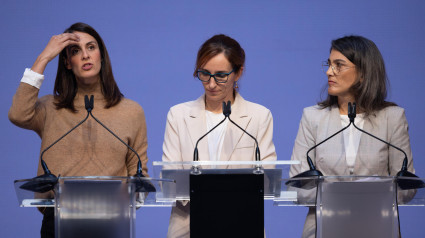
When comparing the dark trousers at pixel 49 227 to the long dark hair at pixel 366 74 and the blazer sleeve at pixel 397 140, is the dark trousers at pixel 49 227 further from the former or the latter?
the blazer sleeve at pixel 397 140

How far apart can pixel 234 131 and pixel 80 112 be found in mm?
766

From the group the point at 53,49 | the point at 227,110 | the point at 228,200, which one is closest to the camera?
the point at 228,200

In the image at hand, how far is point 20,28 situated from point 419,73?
2779 millimetres

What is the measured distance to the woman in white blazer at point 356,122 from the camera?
10.1 ft

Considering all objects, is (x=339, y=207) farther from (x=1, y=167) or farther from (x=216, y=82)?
(x=1, y=167)

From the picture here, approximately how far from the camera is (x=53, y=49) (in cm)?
320

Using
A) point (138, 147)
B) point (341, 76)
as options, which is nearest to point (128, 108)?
point (138, 147)

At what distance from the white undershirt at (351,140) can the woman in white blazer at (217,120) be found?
36 cm

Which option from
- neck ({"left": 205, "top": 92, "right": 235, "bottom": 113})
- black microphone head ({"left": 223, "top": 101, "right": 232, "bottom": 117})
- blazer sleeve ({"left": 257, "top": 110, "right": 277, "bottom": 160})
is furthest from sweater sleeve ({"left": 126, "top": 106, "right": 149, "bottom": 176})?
black microphone head ({"left": 223, "top": 101, "right": 232, "bottom": 117})

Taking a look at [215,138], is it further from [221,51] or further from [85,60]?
[85,60]

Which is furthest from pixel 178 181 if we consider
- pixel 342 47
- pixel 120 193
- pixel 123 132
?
pixel 342 47

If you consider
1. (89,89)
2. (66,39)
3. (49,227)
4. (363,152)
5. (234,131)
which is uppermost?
(66,39)

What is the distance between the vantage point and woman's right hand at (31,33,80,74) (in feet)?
10.3

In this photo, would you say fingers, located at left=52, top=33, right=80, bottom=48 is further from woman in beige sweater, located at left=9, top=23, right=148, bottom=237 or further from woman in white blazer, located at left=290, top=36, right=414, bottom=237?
woman in white blazer, located at left=290, top=36, right=414, bottom=237
